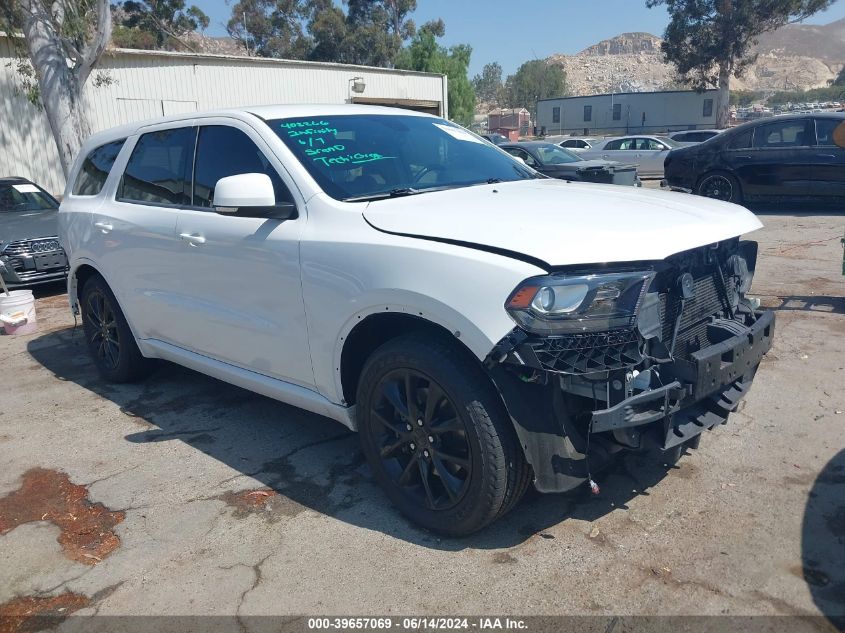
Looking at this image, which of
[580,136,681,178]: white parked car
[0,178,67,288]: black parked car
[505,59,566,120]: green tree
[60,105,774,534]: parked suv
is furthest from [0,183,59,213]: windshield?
[505,59,566,120]: green tree

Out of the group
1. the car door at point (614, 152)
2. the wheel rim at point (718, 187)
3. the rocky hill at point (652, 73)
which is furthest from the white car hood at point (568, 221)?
the rocky hill at point (652, 73)

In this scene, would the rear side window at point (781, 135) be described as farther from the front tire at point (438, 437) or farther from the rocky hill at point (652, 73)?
the rocky hill at point (652, 73)

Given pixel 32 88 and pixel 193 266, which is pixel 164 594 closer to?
pixel 193 266

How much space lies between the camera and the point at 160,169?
4.60m

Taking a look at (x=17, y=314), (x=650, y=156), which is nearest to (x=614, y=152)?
(x=650, y=156)

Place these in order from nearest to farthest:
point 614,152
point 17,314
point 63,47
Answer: point 17,314 < point 63,47 < point 614,152

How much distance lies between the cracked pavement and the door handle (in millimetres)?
1220

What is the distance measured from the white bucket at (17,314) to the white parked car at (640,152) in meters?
17.4

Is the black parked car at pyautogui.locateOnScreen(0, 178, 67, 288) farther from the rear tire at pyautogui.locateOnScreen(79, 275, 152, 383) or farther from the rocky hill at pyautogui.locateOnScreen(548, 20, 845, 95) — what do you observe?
the rocky hill at pyautogui.locateOnScreen(548, 20, 845, 95)

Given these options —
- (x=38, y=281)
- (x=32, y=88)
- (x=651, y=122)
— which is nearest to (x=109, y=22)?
(x=32, y=88)

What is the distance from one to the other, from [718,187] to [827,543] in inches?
427

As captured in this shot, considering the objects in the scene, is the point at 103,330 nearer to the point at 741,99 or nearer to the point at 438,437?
the point at 438,437

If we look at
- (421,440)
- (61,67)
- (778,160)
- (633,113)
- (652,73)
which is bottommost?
(421,440)

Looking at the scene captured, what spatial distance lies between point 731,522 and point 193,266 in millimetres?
3088
